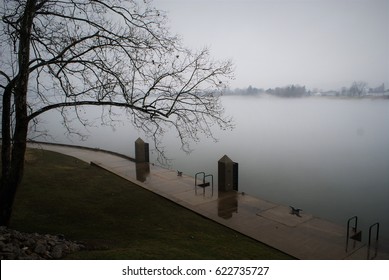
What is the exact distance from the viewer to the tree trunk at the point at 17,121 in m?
6.09

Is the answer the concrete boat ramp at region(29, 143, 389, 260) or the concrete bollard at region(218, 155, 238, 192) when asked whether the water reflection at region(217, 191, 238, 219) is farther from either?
the concrete bollard at region(218, 155, 238, 192)

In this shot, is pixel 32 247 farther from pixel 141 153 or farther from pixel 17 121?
pixel 141 153

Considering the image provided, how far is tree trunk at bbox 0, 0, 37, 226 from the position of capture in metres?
6.09

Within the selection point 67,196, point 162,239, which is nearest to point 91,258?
point 162,239

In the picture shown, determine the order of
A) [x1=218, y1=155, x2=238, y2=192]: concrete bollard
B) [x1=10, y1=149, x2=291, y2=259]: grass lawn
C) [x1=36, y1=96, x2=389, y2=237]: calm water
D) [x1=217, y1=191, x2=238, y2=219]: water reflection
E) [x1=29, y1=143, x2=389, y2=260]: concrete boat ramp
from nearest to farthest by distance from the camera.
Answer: [x1=10, y1=149, x2=291, y2=259]: grass lawn < [x1=29, y1=143, x2=389, y2=260]: concrete boat ramp < [x1=217, y1=191, x2=238, y2=219]: water reflection < [x1=218, y1=155, x2=238, y2=192]: concrete bollard < [x1=36, y1=96, x2=389, y2=237]: calm water

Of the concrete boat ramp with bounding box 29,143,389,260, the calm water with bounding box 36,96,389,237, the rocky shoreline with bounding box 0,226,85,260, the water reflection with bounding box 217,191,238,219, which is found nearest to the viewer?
the rocky shoreline with bounding box 0,226,85,260

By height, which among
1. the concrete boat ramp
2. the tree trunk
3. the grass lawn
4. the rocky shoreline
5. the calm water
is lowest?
the calm water

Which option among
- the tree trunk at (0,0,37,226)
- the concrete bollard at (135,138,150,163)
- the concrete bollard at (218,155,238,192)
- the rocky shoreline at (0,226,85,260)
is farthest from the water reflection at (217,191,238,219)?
the concrete bollard at (135,138,150,163)

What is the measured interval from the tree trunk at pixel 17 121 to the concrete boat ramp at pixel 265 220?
1238 mm

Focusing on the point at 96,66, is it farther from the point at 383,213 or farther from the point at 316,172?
the point at 316,172

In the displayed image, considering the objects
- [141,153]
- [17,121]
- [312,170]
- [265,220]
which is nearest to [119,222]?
[17,121]

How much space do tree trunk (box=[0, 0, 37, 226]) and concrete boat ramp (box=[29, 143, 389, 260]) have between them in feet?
4.06

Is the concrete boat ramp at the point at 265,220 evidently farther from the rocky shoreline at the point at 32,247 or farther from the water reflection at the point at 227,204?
the rocky shoreline at the point at 32,247

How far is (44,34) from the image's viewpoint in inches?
250
